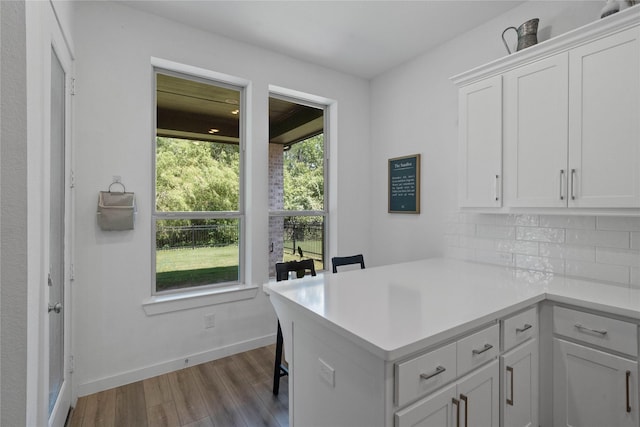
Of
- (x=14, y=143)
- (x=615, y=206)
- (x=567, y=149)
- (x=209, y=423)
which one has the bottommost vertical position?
(x=209, y=423)

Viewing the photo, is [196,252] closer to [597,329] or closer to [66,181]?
[66,181]

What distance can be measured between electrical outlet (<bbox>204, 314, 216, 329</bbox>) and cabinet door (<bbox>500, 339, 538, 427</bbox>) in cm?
225

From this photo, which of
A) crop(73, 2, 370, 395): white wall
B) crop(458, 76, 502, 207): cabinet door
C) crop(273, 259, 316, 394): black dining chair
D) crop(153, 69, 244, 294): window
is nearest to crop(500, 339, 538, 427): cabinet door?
crop(458, 76, 502, 207): cabinet door

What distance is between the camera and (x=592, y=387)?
157cm

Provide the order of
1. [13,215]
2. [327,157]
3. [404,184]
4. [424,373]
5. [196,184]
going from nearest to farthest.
Answer: [13,215], [424,373], [196,184], [404,184], [327,157]

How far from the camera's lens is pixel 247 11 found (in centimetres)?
248

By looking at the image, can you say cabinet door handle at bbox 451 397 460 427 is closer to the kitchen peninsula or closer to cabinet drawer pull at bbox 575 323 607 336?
the kitchen peninsula

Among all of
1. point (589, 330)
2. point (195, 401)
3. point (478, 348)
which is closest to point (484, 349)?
point (478, 348)

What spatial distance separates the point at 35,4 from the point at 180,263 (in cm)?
209

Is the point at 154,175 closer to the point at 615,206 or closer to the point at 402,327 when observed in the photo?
the point at 402,327

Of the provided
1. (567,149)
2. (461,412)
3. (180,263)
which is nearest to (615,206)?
(567,149)

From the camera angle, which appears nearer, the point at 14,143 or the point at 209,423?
the point at 14,143

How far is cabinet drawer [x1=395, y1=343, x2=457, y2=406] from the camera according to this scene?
112 cm

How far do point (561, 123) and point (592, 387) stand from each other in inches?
57.3
